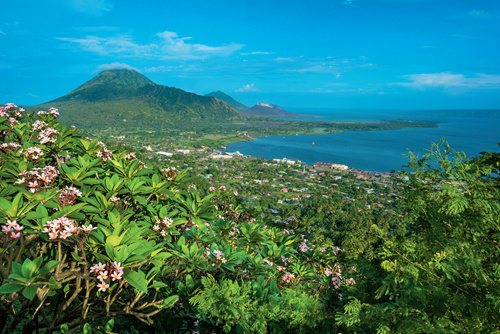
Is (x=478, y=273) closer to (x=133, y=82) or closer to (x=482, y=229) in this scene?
(x=482, y=229)

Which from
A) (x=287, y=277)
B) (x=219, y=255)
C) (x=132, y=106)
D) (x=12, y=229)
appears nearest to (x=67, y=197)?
(x=12, y=229)

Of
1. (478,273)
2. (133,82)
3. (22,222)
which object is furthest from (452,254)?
(133,82)

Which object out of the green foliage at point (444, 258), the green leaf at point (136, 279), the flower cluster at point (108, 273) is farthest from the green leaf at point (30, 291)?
the green foliage at point (444, 258)

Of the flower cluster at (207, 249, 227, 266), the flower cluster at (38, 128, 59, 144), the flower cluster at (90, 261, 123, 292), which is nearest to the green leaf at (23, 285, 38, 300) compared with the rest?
the flower cluster at (90, 261, 123, 292)

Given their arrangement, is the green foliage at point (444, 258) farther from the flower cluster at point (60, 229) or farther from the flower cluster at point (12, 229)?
the flower cluster at point (12, 229)

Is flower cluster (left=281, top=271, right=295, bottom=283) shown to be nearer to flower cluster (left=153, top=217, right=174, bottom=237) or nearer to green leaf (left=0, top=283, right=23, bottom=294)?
flower cluster (left=153, top=217, right=174, bottom=237)
